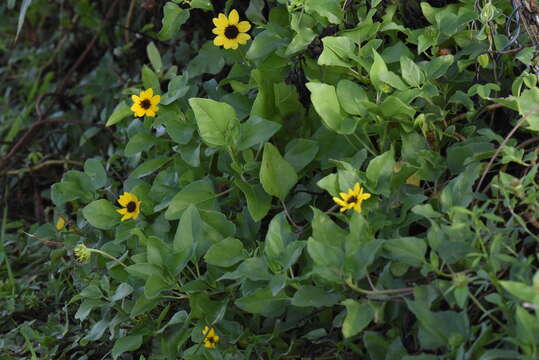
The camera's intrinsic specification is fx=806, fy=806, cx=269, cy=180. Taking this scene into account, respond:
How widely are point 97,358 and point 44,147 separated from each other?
112 centimetres

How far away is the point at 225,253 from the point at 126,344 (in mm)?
291

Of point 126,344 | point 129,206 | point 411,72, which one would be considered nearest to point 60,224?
point 129,206

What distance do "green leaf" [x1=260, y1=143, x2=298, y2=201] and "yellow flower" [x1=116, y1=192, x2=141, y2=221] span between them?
351 millimetres

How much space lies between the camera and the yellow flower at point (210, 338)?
153cm

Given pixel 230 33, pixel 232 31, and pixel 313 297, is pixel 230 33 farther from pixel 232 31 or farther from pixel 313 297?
pixel 313 297

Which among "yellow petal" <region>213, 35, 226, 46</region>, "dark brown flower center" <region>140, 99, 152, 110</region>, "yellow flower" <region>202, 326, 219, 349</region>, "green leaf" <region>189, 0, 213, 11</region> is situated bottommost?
"yellow flower" <region>202, 326, 219, 349</region>

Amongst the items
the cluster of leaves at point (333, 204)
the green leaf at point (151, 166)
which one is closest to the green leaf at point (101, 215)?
the cluster of leaves at point (333, 204)

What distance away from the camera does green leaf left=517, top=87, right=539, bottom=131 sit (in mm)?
1463

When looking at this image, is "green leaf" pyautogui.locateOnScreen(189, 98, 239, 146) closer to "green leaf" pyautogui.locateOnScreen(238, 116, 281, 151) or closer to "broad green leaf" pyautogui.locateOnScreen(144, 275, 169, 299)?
"green leaf" pyautogui.locateOnScreen(238, 116, 281, 151)

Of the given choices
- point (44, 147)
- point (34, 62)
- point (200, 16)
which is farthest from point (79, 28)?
point (200, 16)

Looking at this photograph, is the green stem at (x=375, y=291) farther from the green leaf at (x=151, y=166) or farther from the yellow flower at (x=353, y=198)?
the green leaf at (x=151, y=166)

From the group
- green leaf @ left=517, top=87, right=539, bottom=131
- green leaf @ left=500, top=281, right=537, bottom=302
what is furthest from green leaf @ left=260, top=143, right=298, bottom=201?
green leaf @ left=500, top=281, right=537, bottom=302

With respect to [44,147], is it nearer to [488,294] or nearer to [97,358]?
[97,358]

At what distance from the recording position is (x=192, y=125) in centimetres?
178
